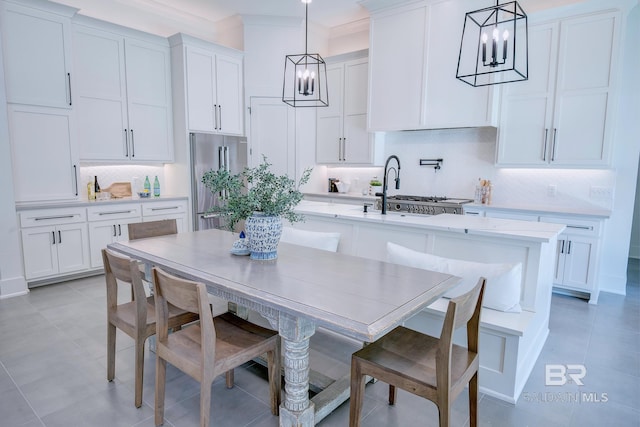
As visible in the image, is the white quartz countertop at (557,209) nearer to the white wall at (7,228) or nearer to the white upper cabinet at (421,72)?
the white upper cabinet at (421,72)

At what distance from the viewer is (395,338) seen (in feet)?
6.03

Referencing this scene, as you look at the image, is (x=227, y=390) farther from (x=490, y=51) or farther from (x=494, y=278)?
(x=490, y=51)

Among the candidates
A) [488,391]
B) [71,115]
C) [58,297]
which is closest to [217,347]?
[488,391]

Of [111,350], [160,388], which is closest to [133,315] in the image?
[111,350]

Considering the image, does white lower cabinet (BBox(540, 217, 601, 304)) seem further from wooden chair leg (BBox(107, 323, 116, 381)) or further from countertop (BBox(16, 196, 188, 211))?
countertop (BBox(16, 196, 188, 211))

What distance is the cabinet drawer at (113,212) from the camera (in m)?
4.19

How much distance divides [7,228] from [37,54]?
1.75 metres

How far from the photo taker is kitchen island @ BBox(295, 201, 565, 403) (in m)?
2.11

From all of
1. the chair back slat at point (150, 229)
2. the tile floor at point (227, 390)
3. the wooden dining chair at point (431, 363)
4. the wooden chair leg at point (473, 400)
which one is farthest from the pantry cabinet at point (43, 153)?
the wooden chair leg at point (473, 400)

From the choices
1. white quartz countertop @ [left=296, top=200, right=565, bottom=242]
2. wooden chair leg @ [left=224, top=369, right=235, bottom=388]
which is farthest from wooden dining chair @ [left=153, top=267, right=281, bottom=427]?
white quartz countertop @ [left=296, top=200, right=565, bottom=242]

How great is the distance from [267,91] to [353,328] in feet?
15.9

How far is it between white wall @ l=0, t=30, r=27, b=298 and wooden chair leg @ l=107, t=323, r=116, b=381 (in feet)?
7.26

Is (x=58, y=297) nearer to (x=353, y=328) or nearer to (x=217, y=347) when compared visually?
(x=217, y=347)

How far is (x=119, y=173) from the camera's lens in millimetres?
4879
